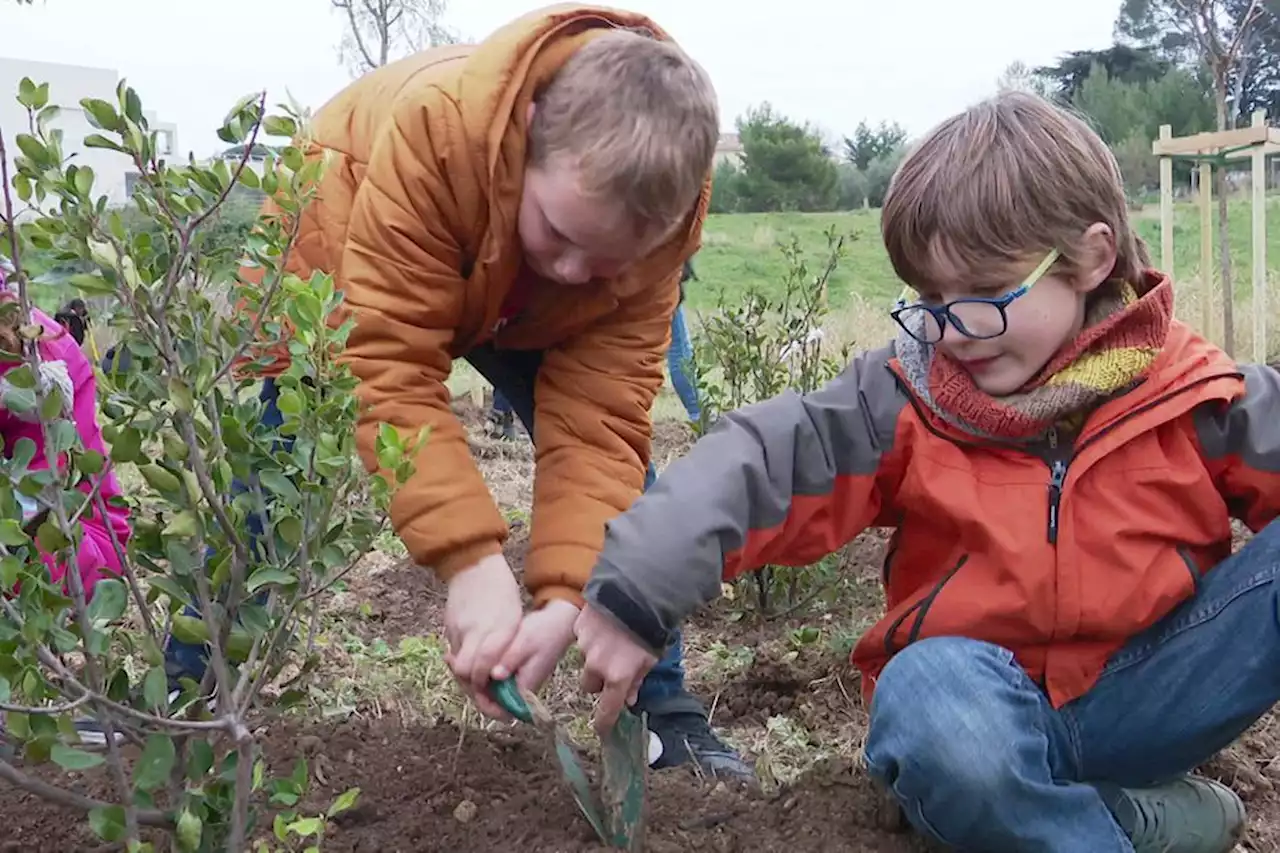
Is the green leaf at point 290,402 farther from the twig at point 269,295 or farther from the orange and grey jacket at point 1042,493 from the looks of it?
the orange and grey jacket at point 1042,493

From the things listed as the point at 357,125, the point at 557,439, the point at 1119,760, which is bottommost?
the point at 1119,760

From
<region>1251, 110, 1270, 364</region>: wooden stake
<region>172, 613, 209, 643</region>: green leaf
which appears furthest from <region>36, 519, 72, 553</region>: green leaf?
<region>1251, 110, 1270, 364</region>: wooden stake

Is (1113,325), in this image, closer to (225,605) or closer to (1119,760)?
(1119,760)

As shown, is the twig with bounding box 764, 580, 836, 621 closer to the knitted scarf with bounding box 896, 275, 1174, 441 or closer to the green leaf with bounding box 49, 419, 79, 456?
the knitted scarf with bounding box 896, 275, 1174, 441

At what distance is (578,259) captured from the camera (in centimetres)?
180

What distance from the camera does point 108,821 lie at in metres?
1.23

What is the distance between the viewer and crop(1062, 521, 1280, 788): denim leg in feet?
5.52

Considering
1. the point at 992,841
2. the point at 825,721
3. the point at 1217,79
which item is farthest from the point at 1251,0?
the point at 992,841

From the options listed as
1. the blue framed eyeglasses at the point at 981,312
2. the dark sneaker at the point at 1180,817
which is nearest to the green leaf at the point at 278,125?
the blue framed eyeglasses at the point at 981,312

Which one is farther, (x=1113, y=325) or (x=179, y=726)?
(x=1113, y=325)

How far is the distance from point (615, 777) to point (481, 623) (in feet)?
0.90

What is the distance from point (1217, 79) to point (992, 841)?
7.31m

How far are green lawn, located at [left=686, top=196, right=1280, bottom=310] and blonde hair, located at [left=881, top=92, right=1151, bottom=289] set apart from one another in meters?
7.86

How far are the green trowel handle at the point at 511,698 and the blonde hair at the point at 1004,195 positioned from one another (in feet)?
2.78
